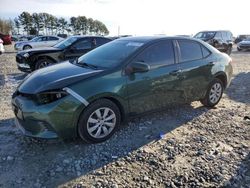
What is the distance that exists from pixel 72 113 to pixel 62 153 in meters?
0.62

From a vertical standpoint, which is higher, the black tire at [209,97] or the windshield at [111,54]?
the windshield at [111,54]

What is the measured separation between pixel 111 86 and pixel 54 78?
87 centimetres

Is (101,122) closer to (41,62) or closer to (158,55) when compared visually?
(158,55)

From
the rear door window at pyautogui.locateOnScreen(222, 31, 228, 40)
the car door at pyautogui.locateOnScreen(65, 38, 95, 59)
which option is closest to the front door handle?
the car door at pyautogui.locateOnScreen(65, 38, 95, 59)

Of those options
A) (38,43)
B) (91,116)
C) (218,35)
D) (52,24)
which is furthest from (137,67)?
(52,24)

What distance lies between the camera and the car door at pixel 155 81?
14.3 feet

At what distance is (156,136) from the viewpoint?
448 cm

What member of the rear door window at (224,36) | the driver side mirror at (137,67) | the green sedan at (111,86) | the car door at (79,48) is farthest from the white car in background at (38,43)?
the driver side mirror at (137,67)

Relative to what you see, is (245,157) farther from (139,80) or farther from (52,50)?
(52,50)

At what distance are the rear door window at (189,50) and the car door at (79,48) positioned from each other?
518 centimetres

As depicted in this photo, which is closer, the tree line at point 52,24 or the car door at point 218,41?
the car door at point 218,41

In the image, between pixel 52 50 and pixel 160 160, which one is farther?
pixel 52 50

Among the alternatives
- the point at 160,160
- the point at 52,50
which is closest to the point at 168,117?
the point at 160,160

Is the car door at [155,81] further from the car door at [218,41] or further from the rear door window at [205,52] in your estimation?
the car door at [218,41]
